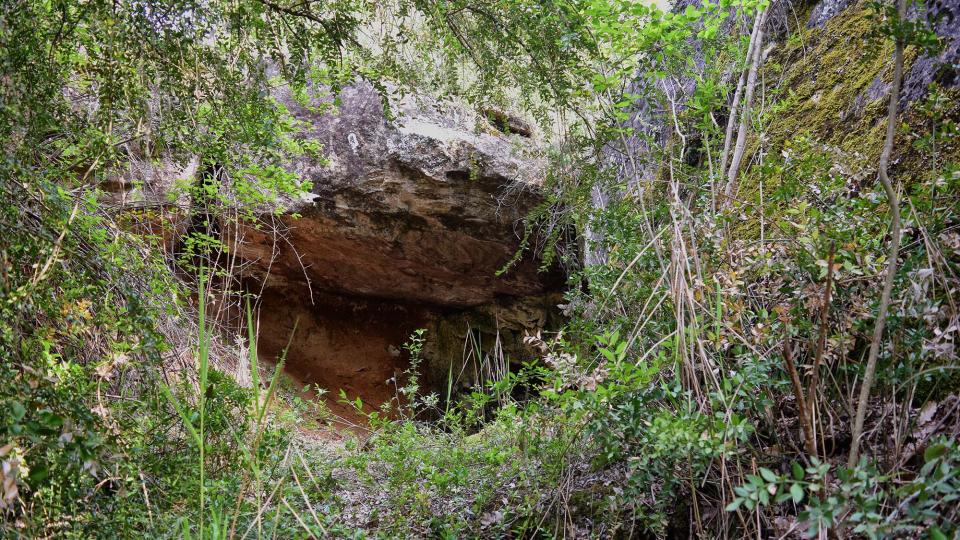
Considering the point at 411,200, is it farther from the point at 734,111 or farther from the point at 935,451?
the point at 935,451

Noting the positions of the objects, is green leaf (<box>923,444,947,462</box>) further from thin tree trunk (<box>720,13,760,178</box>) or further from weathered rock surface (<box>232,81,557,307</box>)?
weathered rock surface (<box>232,81,557,307</box>)

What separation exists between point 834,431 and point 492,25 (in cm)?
172

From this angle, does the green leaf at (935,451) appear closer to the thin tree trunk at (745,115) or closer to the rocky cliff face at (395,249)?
the thin tree trunk at (745,115)

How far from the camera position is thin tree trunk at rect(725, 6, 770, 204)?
8.76 feet

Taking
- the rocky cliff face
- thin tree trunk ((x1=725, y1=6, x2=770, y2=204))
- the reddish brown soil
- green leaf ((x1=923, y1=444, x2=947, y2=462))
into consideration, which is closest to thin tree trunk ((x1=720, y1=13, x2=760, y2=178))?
thin tree trunk ((x1=725, y1=6, x2=770, y2=204))

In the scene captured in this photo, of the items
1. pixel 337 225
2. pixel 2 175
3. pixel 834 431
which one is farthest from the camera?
pixel 337 225

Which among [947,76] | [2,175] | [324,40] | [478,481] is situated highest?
[324,40]

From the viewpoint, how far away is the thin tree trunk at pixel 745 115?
267 cm

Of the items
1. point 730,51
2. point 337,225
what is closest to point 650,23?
point 730,51

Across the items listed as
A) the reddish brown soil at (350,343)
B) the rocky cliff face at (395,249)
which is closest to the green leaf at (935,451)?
the rocky cliff face at (395,249)

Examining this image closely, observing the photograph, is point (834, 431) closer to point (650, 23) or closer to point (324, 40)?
point (650, 23)

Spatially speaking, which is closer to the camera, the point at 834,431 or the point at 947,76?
the point at 834,431

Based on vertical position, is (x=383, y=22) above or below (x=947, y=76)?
above

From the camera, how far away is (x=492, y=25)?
2.29 metres
